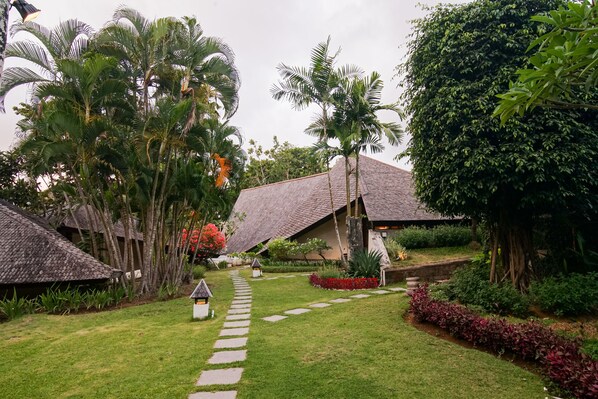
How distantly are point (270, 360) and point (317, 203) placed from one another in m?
15.4

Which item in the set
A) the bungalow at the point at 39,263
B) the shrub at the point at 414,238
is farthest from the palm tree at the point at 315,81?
the bungalow at the point at 39,263

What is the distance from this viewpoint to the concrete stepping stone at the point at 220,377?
3.91 metres

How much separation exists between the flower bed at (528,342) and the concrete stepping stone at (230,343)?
322 centimetres

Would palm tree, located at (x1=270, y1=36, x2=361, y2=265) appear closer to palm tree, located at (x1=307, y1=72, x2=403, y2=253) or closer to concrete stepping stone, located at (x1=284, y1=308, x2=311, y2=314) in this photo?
palm tree, located at (x1=307, y1=72, x2=403, y2=253)

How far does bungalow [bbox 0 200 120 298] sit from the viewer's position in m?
8.81

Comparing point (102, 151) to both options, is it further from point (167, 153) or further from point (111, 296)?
point (111, 296)

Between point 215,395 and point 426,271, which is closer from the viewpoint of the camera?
point 215,395

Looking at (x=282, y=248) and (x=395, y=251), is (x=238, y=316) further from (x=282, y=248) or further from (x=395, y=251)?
(x=282, y=248)

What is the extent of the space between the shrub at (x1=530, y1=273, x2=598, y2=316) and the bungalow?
1006cm

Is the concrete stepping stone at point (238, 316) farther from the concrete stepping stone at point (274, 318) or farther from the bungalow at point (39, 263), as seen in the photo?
the bungalow at point (39, 263)

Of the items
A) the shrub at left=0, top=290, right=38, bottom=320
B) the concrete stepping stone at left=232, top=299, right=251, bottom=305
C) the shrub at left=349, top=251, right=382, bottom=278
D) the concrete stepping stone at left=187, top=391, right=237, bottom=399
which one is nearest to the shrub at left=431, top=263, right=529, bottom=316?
the shrub at left=349, top=251, right=382, bottom=278

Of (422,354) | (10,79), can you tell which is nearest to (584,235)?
(422,354)

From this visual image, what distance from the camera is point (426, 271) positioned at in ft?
39.7

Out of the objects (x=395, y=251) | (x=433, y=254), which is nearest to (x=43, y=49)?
(x=395, y=251)
